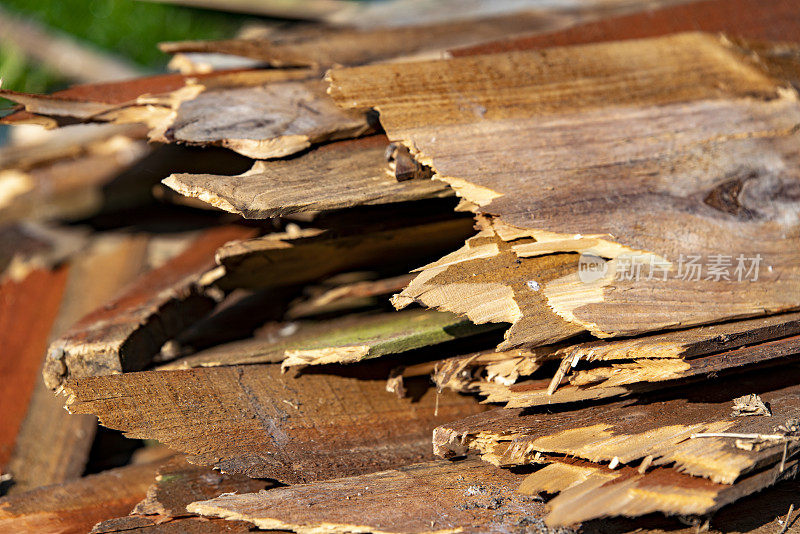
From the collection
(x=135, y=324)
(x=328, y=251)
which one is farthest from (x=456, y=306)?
(x=135, y=324)

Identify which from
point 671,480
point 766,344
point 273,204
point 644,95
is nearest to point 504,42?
point 644,95

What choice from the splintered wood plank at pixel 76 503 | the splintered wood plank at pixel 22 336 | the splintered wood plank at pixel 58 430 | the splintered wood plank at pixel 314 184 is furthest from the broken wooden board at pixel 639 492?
the splintered wood plank at pixel 22 336

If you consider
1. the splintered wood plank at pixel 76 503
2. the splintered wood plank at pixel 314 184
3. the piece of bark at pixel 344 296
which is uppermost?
the splintered wood plank at pixel 314 184

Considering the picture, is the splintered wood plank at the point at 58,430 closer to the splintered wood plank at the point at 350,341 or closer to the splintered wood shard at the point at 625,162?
the splintered wood plank at the point at 350,341

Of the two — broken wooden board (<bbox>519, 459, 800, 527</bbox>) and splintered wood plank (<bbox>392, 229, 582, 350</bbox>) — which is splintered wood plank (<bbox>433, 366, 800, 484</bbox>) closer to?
broken wooden board (<bbox>519, 459, 800, 527</bbox>)

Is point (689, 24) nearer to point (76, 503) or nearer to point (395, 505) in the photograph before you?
point (395, 505)

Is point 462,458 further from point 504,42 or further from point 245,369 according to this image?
point 504,42

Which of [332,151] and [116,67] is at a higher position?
[116,67]
